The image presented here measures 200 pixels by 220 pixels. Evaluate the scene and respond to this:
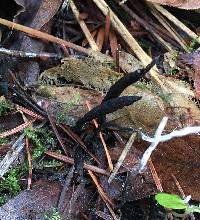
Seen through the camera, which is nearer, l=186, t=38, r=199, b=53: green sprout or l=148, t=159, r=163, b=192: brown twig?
l=148, t=159, r=163, b=192: brown twig

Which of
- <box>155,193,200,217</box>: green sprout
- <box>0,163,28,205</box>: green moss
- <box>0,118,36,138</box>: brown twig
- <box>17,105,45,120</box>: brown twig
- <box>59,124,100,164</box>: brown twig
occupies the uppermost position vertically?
<box>17,105,45,120</box>: brown twig

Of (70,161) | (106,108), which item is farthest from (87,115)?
(70,161)

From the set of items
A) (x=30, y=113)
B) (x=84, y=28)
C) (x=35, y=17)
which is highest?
(x=35, y=17)

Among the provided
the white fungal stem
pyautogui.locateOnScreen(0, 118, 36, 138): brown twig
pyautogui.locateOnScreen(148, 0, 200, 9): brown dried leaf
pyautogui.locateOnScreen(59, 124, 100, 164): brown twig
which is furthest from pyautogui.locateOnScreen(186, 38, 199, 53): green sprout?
pyautogui.locateOnScreen(0, 118, 36, 138): brown twig

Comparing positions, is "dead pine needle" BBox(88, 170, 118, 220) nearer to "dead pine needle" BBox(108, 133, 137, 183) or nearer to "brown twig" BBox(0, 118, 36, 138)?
"dead pine needle" BBox(108, 133, 137, 183)

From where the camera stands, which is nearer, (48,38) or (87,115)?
(87,115)

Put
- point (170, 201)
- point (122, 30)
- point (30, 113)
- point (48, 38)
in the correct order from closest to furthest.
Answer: point (170, 201)
point (30, 113)
point (48, 38)
point (122, 30)

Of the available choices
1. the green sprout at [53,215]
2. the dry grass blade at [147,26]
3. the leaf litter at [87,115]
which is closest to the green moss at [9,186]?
the leaf litter at [87,115]

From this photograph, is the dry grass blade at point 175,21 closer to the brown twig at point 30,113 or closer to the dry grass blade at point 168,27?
the dry grass blade at point 168,27

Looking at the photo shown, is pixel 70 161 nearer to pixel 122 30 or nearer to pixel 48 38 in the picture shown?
pixel 48 38

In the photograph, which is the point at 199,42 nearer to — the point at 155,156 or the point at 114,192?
the point at 155,156
